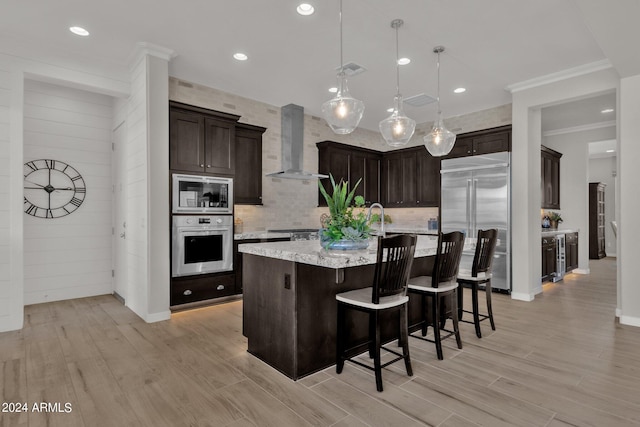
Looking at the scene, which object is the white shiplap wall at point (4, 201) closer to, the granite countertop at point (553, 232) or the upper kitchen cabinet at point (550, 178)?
the granite countertop at point (553, 232)

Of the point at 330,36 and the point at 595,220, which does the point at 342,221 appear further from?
the point at 595,220

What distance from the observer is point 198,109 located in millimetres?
4527

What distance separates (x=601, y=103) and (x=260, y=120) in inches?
223

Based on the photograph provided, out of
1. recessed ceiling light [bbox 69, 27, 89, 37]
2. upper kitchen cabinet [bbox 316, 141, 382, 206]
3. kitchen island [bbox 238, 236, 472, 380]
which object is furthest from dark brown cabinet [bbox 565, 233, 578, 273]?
recessed ceiling light [bbox 69, 27, 89, 37]

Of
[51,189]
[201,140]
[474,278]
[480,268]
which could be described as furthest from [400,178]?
[51,189]

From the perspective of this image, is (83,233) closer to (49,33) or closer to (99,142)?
(99,142)

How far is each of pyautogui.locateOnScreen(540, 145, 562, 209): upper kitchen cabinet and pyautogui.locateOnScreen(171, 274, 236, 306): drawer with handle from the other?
19.8 feet

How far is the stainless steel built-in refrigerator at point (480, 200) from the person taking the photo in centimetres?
527

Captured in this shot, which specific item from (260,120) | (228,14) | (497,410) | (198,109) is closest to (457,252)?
(497,410)

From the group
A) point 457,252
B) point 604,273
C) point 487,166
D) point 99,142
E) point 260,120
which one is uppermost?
point 260,120

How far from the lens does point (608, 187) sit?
10211 mm

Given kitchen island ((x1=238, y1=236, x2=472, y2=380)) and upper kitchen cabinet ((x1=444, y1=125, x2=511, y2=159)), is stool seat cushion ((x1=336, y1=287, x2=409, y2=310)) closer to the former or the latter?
kitchen island ((x1=238, y1=236, x2=472, y2=380))

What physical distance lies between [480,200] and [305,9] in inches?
156

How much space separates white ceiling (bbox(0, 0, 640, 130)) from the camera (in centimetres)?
313
